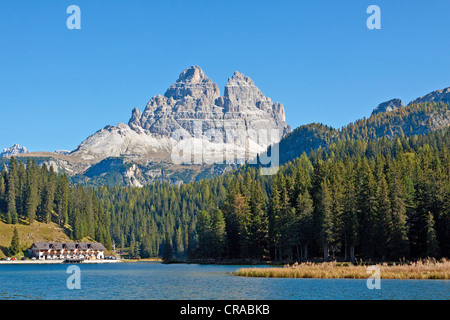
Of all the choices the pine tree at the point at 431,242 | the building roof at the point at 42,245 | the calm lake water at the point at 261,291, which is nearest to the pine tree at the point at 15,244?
the building roof at the point at 42,245

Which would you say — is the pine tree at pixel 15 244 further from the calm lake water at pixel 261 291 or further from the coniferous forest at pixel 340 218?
the calm lake water at pixel 261 291

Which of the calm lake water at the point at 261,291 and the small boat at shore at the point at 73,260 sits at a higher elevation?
the calm lake water at the point at 261,291

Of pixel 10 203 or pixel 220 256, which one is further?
pixel 10 203

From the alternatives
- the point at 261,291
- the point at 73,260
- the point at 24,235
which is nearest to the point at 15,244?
the point at 24,235

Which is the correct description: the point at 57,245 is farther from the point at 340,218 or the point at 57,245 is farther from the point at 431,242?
the point at 431,242

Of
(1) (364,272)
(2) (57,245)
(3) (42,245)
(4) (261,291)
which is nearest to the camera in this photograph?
(4) (261,291)

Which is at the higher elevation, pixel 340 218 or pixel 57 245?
pixel 340 218

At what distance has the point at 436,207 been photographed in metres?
102

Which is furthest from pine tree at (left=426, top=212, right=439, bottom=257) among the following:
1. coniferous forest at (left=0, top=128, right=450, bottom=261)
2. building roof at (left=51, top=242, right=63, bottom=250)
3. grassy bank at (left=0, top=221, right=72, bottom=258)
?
building roof at (left=51, top=242, right=63, bottom=250)

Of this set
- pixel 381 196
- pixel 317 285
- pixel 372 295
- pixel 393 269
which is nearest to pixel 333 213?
pixel 381 196

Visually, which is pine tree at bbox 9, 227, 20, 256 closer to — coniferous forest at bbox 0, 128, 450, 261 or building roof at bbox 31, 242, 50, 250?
building roof at bbox 31, 242, 50, 250
